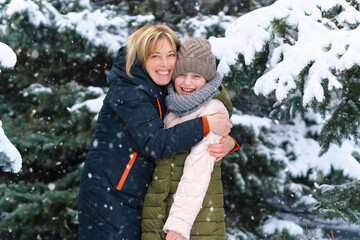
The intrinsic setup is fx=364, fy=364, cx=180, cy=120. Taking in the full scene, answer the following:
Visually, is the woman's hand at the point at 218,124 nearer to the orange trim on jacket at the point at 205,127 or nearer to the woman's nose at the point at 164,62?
the orange trim on jacket at the point at 205,127

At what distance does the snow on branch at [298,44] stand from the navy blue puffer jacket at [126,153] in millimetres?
922

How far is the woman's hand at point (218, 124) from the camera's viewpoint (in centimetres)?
241

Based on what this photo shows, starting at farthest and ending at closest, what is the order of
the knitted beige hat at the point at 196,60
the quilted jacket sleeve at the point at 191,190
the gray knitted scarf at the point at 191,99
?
the knitted beige hat at the point at 196,60
the gray knitted scarf at the point at 191,99
the quilted jacket sleeve at the point at 191,190

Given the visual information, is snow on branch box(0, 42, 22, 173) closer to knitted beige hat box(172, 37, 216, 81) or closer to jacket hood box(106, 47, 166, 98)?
jacket hood box(106, 47, 166, 98)

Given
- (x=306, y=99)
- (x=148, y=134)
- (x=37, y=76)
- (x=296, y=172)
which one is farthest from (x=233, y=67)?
(x=37, y=76)

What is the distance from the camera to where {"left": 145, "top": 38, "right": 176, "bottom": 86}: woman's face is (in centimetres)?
261

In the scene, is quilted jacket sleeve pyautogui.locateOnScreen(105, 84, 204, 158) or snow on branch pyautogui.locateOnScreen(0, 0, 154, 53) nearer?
quilted jacket sleeve pyautogui.locateOnScreen(105, 84, 204, 158)

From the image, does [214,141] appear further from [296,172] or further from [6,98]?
[6,98]

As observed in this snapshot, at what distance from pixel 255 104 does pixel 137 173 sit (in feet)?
14.3

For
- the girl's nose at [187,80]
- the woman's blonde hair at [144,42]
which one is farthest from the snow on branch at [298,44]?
the woman's blonde hair at [144,42]

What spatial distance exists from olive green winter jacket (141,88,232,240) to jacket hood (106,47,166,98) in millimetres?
481

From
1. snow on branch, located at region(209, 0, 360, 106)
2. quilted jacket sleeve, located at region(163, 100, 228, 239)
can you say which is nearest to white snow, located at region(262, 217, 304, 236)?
snow on branch, located at region(209, 0, 360, 106)

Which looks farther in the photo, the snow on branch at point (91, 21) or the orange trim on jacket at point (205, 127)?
the snow on branch at point (91, 21)

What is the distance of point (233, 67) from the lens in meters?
3.34
